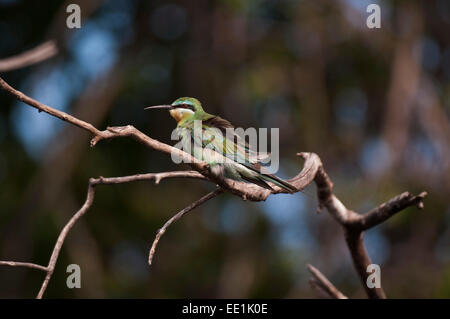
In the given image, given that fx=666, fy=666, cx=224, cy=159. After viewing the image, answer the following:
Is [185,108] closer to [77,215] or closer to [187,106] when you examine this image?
[187,106]

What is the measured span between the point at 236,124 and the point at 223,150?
3252 mm

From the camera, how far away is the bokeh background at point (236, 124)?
18.8 feet

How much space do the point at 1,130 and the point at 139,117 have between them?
136cm

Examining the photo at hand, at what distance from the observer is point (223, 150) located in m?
2.68

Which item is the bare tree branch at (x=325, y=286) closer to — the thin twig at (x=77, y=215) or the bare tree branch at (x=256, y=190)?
the bare tree branch at (x=256, y=190)

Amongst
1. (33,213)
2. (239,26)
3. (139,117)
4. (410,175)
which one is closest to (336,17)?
(239,26)

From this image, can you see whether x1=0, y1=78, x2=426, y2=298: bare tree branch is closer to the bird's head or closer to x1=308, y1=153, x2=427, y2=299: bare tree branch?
x1=308, y1=153, x2=427, y2=299: bare tree branch

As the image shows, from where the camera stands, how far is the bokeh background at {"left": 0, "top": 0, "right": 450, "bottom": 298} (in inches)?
225

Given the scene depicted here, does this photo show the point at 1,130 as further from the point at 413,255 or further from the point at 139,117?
the point at 413,255

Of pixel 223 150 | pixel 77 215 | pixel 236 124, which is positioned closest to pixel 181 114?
pixel 223 150

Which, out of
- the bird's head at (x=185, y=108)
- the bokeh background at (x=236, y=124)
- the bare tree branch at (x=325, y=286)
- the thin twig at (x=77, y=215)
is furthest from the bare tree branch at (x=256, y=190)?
the bokeh background at (x=236, y=124)

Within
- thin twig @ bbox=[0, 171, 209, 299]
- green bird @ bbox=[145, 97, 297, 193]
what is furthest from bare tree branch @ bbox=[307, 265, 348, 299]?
thin twig @ bbox=[0, 171, 209, 299]

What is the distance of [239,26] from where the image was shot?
6.29 meters

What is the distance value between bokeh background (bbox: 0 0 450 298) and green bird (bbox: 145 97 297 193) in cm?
280
